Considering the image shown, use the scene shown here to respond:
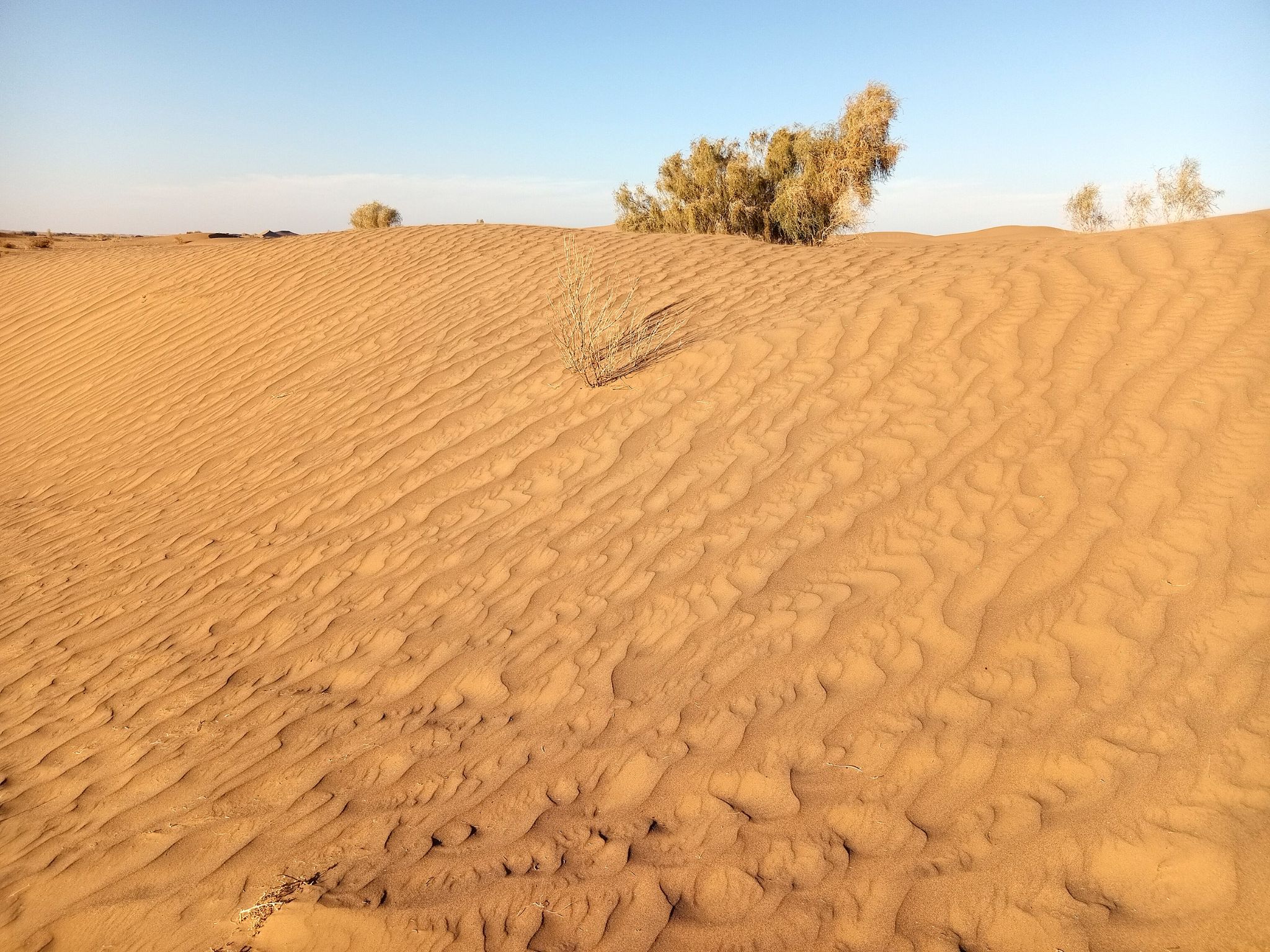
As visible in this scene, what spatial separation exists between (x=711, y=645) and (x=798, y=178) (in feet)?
39.1

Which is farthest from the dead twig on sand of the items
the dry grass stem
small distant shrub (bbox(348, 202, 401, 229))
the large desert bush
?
small distant shrub (bbox(348, 202, 401, 229))

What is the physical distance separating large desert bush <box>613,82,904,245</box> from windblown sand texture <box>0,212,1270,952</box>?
782 centimetres

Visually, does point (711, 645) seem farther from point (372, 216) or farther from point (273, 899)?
point (372, 216)

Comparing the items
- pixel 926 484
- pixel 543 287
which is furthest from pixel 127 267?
pixel 926 484

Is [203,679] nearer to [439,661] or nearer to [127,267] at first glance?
[439,661]

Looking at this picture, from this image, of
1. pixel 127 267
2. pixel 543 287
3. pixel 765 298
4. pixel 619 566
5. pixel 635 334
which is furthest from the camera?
pixel 127 267

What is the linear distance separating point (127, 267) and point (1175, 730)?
1317 cm

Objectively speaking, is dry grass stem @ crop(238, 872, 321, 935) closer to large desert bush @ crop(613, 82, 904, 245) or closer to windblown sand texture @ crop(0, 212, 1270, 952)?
windblown sand texture @ crop(0, 212, 1270, 952)

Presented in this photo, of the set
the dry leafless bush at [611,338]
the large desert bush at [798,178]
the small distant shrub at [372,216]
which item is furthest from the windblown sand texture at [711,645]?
the small distant shrub at [372,216]

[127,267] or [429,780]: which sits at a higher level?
[127,267]

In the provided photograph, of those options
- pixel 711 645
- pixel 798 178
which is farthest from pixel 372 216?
pixel 711 645

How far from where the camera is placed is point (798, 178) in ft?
43.1

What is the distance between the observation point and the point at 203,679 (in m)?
3.32

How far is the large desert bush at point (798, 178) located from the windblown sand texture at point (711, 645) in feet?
25.7
